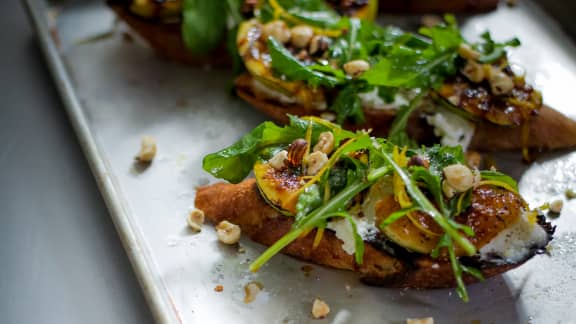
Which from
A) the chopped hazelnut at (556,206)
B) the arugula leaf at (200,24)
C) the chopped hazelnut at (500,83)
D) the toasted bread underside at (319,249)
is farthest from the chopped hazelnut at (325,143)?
the arugula leaf at (200,24)

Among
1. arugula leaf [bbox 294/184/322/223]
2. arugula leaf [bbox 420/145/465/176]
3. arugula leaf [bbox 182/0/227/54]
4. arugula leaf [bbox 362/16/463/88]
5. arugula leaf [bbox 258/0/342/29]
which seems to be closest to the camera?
arugula leaf [bbox 294/184/322/223]

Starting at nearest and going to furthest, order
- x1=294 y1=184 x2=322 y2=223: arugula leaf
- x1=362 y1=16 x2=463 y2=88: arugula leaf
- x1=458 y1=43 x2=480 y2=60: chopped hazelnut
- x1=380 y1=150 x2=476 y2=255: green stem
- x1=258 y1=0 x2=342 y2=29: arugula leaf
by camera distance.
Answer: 1. x1=380 y1=150 x2=476 y2=255: green stem
2. x1=294 y1=184 x2=322 y2=223: arugula leaf
3. x1=362 y1=16 x2=463 y2=88: arugula leaf
4. x1=458 y1=43 x2=480 y2=60: chopped hazelnut
5. x1=258 y1=0 x2=342 y2=29: arugula leaf

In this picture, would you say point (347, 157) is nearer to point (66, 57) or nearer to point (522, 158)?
point (522, 158)

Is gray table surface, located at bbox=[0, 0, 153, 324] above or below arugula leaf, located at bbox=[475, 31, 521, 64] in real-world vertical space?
below

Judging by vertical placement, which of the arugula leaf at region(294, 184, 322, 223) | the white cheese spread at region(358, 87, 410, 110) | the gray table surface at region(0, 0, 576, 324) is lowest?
the gray table surface at region(0, 0, 576, 324)

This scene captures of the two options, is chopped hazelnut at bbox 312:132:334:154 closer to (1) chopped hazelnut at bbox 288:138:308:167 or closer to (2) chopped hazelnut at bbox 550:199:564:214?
(1) chopped hazelnut at bbox 288:138:308:167

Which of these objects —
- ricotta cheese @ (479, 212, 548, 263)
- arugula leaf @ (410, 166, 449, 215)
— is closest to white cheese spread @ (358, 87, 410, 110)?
arugula leaf @ (410, 166, 449, 215)

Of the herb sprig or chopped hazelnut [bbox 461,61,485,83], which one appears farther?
chopped hazelnut [bbox 461,61,485,83]

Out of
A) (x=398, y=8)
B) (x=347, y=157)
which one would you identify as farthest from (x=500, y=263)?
(x=398, y=8)
